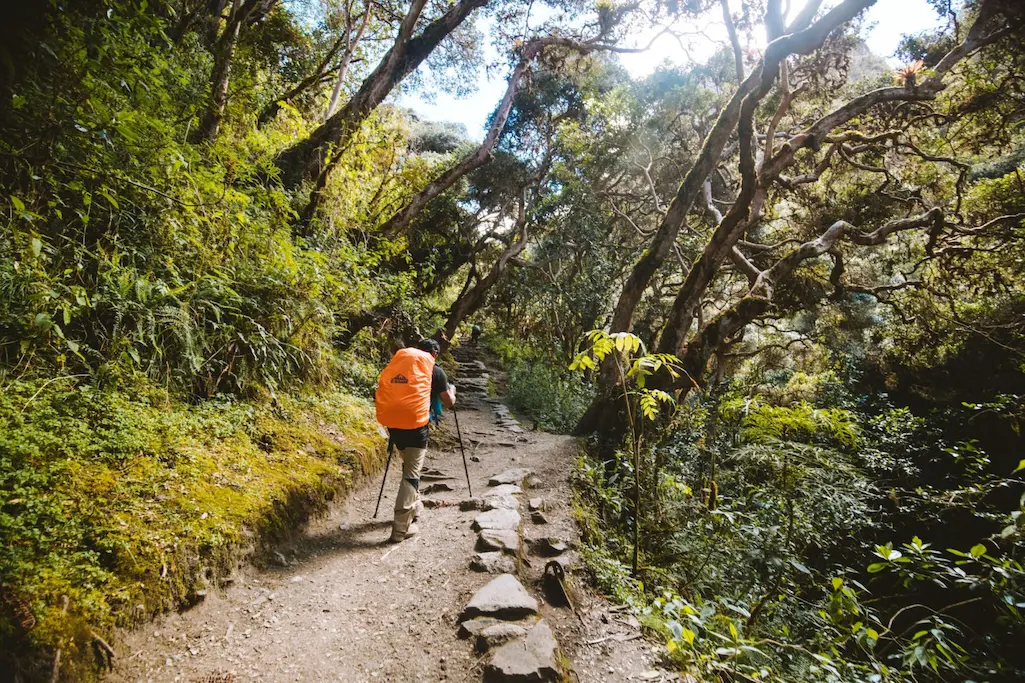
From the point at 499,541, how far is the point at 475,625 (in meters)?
1.09

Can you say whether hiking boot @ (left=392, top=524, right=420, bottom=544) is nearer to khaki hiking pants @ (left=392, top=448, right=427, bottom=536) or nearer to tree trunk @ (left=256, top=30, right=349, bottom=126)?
khaki hiking pants @ (left=392, top=448, right=427, bottom=536)

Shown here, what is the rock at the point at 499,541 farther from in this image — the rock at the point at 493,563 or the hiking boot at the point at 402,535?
the hiking boot at the point at 402,535

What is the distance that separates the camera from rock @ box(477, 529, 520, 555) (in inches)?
156

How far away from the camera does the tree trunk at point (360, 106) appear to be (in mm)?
7758

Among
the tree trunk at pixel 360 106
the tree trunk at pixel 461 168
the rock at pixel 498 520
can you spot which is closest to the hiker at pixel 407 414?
the rock at pixel 498 520

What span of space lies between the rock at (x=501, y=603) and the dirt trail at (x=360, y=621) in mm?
168

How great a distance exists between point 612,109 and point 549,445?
1064 centimetres

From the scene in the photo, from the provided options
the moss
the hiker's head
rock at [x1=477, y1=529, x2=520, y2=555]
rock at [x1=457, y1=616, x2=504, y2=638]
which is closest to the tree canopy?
the moss

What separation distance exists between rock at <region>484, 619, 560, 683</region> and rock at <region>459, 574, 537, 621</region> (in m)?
0.26

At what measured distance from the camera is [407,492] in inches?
173

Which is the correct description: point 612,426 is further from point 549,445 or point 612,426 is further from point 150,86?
point 150,86

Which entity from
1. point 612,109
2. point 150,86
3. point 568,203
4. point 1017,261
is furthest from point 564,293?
point 150,86

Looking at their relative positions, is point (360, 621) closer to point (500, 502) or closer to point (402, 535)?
point (402, 535)

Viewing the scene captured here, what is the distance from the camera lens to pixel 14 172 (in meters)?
3.44
